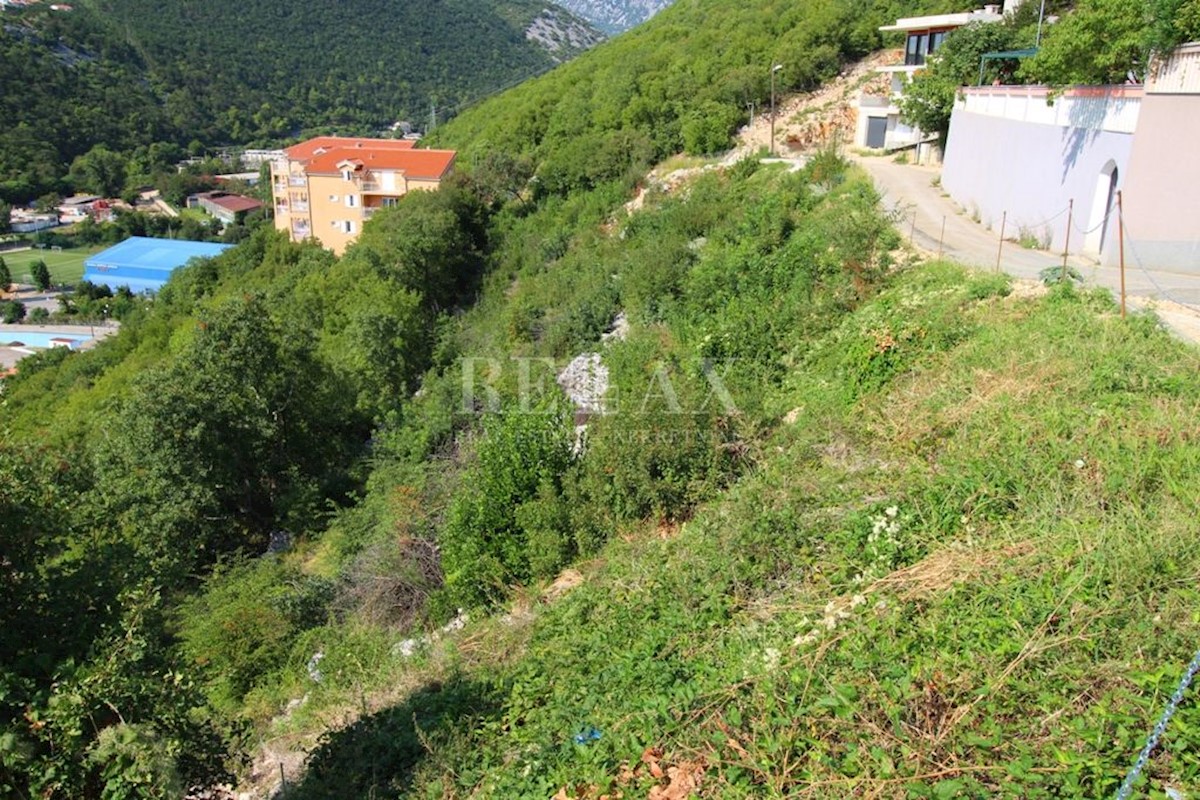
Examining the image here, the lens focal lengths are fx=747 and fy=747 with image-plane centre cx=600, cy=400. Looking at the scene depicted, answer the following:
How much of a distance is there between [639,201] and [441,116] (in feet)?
304

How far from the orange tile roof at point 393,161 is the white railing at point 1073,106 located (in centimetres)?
Result: 2569

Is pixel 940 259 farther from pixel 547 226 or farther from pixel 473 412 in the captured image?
pixel 547 226

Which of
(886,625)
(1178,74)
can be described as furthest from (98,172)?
(886,625)

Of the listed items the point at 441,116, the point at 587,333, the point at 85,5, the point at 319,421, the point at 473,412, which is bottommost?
the point at 319,421

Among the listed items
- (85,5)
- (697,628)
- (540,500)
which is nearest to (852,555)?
(697,628)

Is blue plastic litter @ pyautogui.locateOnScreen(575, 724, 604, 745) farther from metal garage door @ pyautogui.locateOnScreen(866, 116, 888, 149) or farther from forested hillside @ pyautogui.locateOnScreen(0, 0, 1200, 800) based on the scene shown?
metal garage door @ pyautogui.locateOnScreen(866, 116, 888, 149)

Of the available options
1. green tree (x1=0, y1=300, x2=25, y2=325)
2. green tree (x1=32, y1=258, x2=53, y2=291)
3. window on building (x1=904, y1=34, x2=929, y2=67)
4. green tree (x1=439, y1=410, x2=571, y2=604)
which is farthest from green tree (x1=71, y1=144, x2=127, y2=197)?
green tree (x1=439, y1=410, x2=571, y2=604)

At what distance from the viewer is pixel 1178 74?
987 cm

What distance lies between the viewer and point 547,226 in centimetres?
2923

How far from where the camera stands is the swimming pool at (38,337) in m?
48.3

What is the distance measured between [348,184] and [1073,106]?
105ft

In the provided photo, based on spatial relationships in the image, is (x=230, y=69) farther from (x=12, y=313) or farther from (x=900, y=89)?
(x=900, y=89)

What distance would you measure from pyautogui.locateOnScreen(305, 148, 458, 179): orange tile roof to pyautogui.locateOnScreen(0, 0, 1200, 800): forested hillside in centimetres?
2158

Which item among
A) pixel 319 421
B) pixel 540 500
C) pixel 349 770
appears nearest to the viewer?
pixel 349 770
